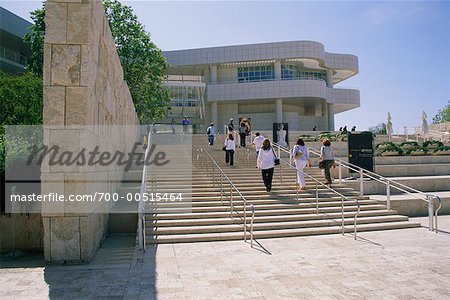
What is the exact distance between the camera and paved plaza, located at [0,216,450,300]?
5.39m

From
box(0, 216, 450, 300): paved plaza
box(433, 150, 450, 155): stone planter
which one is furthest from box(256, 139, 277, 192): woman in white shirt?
box(433, 150, 450, 155): stone planter

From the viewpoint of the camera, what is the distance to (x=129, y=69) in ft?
97.7

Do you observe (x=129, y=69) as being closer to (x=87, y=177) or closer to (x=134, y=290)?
(x=87, y=177)

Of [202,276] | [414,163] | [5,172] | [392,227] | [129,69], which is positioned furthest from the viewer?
[129,69]

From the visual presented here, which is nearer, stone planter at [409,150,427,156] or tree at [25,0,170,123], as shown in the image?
stone planter at [409,150,427,156]

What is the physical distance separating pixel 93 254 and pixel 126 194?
14.2 ft

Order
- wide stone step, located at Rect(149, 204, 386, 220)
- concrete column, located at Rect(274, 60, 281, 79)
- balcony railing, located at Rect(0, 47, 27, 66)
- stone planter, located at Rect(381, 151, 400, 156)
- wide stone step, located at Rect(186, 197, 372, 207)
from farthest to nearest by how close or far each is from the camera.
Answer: concrete column, located at Rect(274, 60, 281, 79)
balcony railing, located at Rect(0, 47, 27, 66)
stone planter, located at Rect(381, 151, 400, 156)
wide stone step, located at Rect(186, 197, 372, 207)
wide stone step, located at Rect(149, 204, 386, 220)

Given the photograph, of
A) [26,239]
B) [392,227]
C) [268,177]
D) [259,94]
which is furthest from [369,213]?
[259,94]

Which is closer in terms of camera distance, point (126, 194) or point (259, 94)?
point (126, 194)

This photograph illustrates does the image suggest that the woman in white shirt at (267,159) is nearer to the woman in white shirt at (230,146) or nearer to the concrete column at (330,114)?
the woman in white shirt at (230,146)

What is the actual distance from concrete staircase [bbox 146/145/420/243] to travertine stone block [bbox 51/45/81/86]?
3.77 meters

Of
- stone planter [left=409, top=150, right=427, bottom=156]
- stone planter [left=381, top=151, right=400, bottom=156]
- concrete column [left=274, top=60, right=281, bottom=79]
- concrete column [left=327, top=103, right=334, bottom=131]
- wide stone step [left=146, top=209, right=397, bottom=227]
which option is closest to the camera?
wide stone step [left=146, top=209, right=397, bottom=227]

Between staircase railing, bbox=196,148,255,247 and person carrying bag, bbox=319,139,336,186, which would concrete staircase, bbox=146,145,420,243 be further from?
person carrying bag, bbox=319,139,336,186

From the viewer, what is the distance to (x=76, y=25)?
723cm
